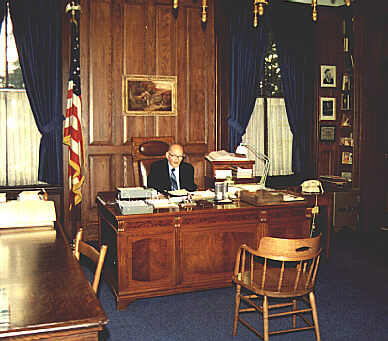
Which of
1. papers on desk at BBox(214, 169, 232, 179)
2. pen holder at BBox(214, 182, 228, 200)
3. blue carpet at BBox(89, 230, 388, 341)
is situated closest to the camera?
blue carpet at BBox(89, 230, 388, 341)

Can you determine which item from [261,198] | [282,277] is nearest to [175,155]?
[261,198]

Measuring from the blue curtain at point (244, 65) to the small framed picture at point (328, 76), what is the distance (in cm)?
112

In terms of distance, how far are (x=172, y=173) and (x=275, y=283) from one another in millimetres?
2334

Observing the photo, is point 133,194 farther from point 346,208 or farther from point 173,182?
point 346,208

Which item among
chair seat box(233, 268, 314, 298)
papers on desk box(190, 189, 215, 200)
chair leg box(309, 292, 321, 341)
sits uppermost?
papers on desk box(190, 189, 215, 200)

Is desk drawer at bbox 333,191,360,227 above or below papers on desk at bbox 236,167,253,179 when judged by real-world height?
below

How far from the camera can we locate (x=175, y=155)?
5.17 m

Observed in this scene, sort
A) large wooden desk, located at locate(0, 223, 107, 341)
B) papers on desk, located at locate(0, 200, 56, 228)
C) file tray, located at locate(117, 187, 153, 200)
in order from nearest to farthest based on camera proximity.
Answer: large wooden desk, located at locate(0, 223, 107, 341)
papers on desk, located at locate(0, 200, 56, 228)
file tray, located at locate(117, 187, 153, 200)

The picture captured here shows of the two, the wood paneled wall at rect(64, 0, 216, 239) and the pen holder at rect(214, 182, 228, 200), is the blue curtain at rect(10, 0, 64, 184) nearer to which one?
the wood paneled wall at rect(64, 0, 216, 239)

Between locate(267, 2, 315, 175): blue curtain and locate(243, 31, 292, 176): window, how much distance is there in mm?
119

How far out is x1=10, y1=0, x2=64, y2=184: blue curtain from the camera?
6062mm

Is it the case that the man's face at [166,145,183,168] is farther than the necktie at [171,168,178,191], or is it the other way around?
the necktie at [171,168,178,191]

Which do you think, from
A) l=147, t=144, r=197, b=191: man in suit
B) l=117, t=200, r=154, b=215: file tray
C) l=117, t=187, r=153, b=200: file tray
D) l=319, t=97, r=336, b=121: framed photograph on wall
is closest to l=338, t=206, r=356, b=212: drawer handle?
l=319, t=97, r=336, b=121: framed photograph on wall

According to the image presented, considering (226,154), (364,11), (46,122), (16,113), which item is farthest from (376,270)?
(16,113)
